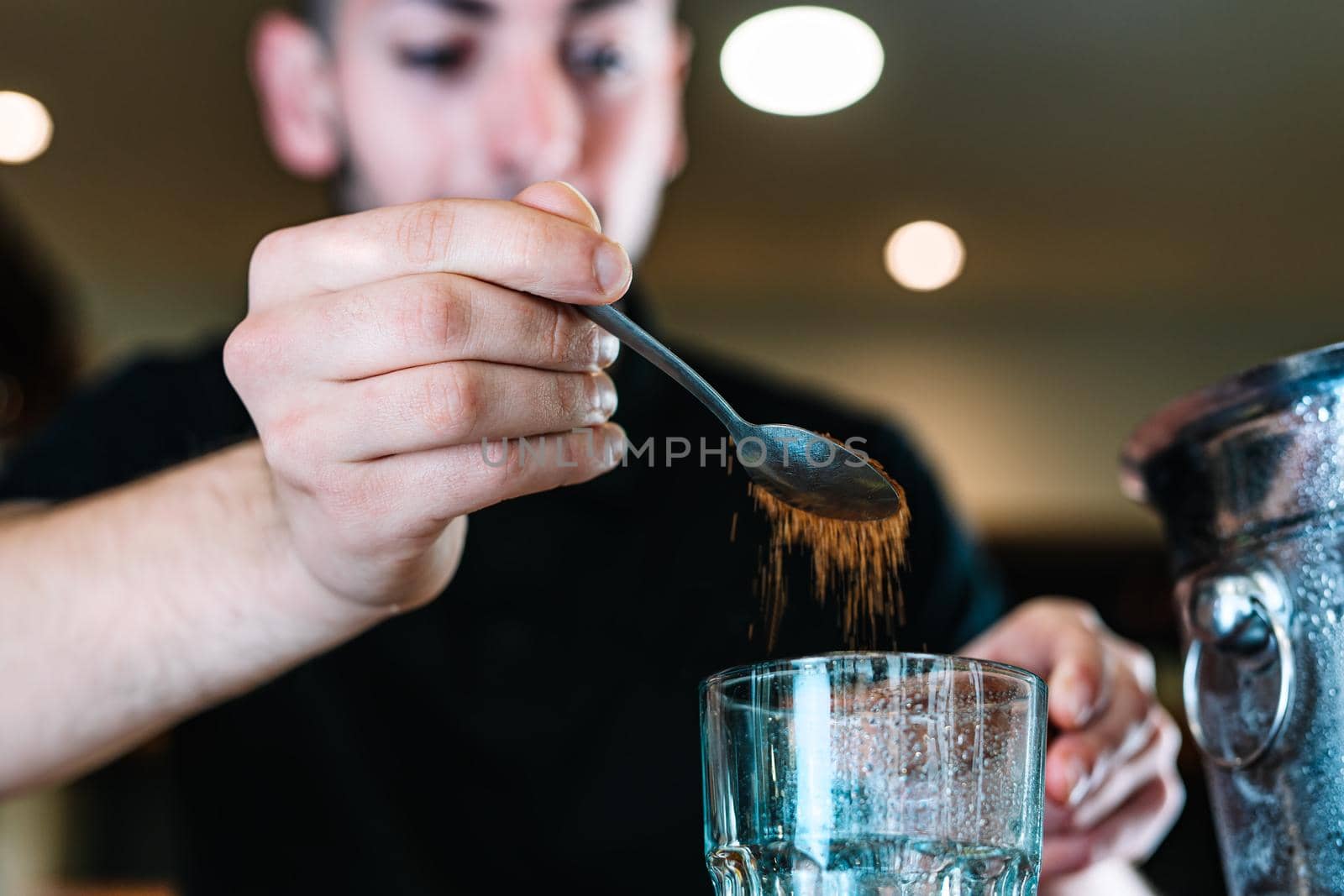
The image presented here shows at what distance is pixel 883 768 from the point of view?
21.0 inches

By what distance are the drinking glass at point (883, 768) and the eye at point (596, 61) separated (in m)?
1.08

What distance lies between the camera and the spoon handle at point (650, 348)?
0.60 m

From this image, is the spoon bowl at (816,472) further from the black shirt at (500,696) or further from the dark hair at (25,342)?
the dark hair at (25,342)

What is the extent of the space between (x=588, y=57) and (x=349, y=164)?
0.33 metres

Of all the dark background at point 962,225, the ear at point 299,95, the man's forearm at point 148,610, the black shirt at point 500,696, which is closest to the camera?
the man's forearm at point 148,610

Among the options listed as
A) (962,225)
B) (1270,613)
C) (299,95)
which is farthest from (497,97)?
(962,225)

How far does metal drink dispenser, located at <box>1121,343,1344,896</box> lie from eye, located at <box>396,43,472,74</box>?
0.98 meters

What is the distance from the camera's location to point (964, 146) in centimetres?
342

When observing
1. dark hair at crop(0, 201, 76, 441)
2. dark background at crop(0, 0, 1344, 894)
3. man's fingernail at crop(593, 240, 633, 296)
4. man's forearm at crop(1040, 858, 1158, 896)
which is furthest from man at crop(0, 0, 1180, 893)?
dark hair at crop(0, 201, 76, 441)

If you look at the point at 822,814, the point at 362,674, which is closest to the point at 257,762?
the point at 362,674

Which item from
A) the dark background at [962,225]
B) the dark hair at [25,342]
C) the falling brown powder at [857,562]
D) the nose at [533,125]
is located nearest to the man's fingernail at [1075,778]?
the falling brown powder at [857,562]

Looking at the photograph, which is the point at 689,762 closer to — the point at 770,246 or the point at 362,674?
the point at 362,674

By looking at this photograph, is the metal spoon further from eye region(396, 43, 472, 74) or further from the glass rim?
eye region(396, 43, 472, 74)

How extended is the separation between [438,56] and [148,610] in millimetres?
851
